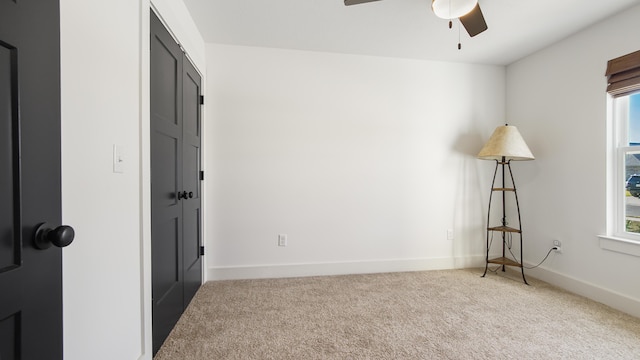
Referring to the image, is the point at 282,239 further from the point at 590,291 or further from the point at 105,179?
the point at 590,291

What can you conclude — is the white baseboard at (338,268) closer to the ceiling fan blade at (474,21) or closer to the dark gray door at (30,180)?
the dark gray door at (30,180)

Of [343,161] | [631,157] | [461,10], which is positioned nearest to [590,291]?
[631,157]

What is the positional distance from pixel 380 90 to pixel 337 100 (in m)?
0.50

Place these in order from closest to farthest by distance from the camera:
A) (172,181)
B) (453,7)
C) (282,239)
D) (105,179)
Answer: (105,179) → (453,7) → (172,181) → (282,239)

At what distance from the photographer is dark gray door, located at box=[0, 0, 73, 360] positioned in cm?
65

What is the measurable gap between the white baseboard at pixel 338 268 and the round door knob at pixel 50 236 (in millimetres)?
2151

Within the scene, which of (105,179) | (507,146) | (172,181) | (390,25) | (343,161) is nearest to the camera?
(105,179)

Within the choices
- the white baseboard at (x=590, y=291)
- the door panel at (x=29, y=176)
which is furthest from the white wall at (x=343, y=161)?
the door panel at (x=29, y=176)

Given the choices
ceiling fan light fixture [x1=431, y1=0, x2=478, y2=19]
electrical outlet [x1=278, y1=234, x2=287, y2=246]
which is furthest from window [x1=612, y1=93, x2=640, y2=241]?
electrical outlet [x1=278, y1=234, x2=287, y2=246]

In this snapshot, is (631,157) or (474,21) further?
(631,157)

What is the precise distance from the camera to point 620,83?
2203 millimetres

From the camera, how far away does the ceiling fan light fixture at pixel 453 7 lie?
5.55ft

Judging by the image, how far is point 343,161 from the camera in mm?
2988

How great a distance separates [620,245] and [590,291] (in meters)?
0.49
